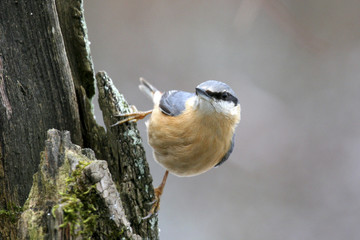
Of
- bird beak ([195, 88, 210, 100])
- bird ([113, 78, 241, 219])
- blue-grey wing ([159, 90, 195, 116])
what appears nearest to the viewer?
bird beak ([195, 88, 210, 100])

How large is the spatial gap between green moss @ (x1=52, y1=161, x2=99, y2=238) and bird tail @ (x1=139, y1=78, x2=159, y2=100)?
7.49 ft

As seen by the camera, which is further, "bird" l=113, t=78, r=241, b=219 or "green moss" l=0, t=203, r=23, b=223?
"bird" l=113, t=78, r=241, b=219

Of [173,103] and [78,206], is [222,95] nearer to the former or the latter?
[173,103]

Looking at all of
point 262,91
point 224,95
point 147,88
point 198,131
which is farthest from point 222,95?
point 262,91

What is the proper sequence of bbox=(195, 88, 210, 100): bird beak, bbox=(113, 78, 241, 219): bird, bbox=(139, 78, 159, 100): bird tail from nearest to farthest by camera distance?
bbox=(195, 88, 210, 100): bird beak
bbox=(113, 78, 241, 219): bird
bbox=(139, 78, 159, 100): bird tail

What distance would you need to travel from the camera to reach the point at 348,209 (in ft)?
13.8

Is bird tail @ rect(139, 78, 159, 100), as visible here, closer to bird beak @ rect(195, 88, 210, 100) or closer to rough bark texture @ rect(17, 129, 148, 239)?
bird beak @ rect(195, 88, 210, 100)

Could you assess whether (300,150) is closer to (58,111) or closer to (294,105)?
(294,105)

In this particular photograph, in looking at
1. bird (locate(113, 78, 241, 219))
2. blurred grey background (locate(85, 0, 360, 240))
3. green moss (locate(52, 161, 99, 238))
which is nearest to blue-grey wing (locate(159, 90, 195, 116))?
bird (locate(113, 78, 241, 219))

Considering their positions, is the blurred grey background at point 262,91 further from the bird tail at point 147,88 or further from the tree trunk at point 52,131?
the tree trunk at point 52,131

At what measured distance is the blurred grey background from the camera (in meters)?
4.27

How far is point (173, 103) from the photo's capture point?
10.5 ft

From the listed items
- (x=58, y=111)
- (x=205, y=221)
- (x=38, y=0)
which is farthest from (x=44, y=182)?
(x=205, y=221)

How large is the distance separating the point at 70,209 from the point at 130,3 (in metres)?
3.30
